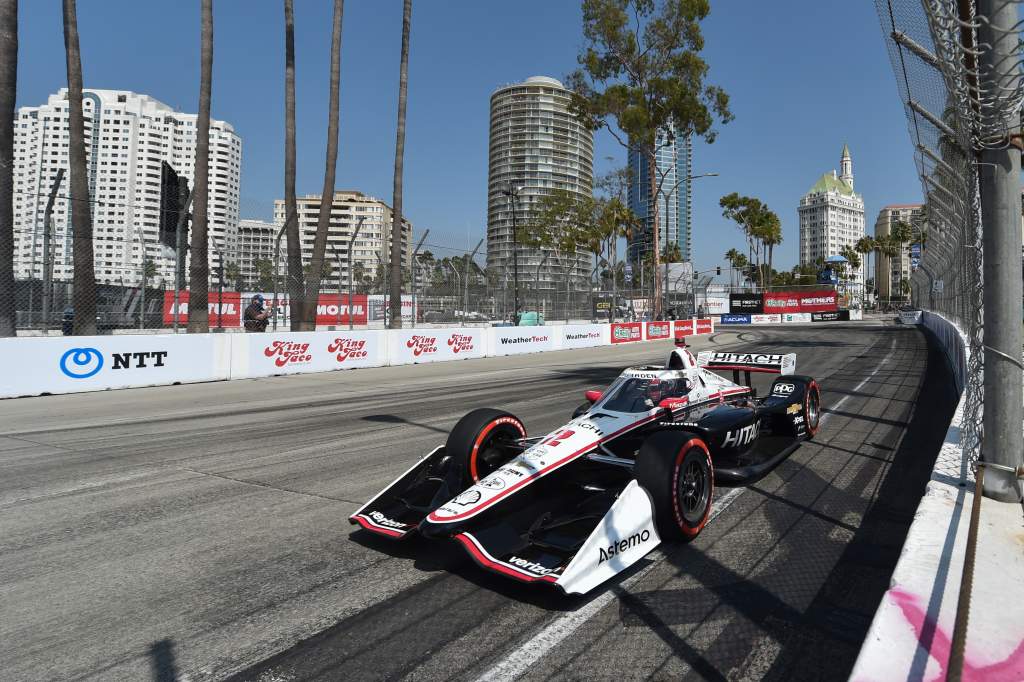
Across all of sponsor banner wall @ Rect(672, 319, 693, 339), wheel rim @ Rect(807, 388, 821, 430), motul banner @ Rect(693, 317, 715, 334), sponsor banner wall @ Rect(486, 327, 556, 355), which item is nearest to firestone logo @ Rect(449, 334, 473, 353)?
sponsor banner wall @ Rect(486, 327, 556, 355)

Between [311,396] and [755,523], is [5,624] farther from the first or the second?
[311,396]

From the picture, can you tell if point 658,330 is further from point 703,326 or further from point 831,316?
point 831,316

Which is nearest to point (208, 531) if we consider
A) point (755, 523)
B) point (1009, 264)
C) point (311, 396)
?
point (755, 523)

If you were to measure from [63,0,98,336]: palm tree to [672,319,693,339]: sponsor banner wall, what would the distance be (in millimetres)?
27381

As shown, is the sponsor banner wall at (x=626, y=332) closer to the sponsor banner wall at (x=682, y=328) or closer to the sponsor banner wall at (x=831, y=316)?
the sponsor banner wall at (x=682, y=328)

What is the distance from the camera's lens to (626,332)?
3100 centimetres

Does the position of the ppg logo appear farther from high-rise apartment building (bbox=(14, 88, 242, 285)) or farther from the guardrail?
high-rise apartment building (bbox=(14, 88, 242, 285))

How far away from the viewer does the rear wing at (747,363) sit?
8.26 metres

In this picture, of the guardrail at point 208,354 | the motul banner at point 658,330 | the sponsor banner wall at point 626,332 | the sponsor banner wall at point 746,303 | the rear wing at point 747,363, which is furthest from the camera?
the sponsor banner wall at point 746,303

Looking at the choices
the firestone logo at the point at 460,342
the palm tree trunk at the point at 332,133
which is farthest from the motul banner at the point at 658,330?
the palm tree trunk at the point at 332,133

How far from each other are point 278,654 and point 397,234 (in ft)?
72.5

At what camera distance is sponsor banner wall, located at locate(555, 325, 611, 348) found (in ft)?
86.7

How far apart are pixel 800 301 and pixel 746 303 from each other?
5154 mm

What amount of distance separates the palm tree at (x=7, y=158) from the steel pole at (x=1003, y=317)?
1523cm
